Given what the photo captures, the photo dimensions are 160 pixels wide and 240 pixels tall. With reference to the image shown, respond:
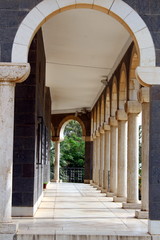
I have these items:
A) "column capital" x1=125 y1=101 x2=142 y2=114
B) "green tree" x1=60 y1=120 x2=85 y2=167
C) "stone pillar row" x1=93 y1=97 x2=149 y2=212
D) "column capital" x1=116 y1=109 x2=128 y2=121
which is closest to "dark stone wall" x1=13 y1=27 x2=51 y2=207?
"stone pillar row" x1=93 y1=97 x2=149 y2=212

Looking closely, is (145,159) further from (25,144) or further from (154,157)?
(154,157)

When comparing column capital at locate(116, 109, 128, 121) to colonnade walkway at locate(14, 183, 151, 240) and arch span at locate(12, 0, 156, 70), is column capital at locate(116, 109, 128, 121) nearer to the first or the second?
colonnade walkway at locate(14, 183, 151, 240)

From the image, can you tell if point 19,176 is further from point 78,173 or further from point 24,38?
point 78,173

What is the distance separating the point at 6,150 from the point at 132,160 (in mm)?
6125

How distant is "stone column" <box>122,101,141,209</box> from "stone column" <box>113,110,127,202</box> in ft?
6.12

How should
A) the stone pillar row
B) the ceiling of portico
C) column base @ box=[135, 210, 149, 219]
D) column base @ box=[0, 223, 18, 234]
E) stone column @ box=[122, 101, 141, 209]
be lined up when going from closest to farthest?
column base @ box=[0, 223, 18, 234]
column base @ box=[135, 210, 149, 219]
the stone pillar row
the ceiling of portico
stone column @ box=[122, 101, 141, 209]

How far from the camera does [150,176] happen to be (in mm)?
8906

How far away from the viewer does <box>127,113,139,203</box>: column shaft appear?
14117 mm

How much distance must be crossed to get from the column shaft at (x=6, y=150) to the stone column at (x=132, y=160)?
5981 millimetres

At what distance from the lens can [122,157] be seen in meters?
16.1

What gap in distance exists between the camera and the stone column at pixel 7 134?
341 inches

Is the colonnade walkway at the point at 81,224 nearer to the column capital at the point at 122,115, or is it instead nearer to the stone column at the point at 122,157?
the stone column at the point at 122,157

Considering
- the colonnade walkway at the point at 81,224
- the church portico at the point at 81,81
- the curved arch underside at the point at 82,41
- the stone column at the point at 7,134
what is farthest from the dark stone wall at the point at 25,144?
the stone column at the point at 7,134

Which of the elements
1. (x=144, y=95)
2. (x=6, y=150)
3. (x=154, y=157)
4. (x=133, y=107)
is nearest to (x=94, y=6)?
(x=154, y=157)
